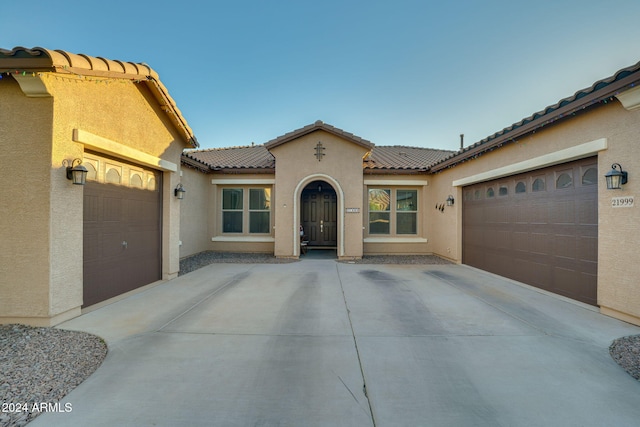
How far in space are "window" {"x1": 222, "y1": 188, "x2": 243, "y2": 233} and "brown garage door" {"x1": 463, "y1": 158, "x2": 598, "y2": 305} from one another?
9842mm

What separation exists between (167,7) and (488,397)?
499 inches

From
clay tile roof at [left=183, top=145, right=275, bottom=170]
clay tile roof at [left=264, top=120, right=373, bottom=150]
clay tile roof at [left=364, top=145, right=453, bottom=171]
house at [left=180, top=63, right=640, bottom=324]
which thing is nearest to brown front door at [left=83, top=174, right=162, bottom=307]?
house at [left=180, top=63, right=640, bottom=324]

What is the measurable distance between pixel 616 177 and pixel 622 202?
0.47 metres

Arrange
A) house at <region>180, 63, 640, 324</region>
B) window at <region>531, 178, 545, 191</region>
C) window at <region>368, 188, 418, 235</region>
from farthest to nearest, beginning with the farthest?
window at <region>368, 188, 418, 235</region>, window at <region>531, 178, 545, 191</region>, house at <region>180, 63, 640, 324</region>

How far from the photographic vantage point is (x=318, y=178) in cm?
1070

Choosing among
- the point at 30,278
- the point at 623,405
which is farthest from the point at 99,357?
the point at 623,405

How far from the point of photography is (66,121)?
175 inches

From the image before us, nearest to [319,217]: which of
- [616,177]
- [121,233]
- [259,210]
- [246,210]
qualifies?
[259,210]

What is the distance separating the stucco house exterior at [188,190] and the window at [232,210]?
5.68ft

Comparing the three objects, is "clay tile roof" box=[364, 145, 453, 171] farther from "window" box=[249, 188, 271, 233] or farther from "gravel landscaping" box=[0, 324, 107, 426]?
"gravel landscaping" box=[0, 324, 107, 426]

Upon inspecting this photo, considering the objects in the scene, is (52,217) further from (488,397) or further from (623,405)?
(623,405)

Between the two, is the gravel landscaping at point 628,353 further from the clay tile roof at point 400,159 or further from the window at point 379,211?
the clay tile roof at point 400,159

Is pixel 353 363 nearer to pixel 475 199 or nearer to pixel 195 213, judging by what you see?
pixel 475 199

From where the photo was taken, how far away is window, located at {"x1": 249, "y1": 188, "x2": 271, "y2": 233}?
1212 cm
